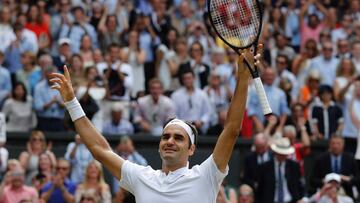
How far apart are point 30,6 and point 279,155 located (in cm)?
557

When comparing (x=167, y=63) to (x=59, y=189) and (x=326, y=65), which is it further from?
(x=59, y=189)

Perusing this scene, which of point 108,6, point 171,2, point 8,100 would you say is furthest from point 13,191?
point 171,2

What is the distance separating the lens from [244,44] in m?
8.09

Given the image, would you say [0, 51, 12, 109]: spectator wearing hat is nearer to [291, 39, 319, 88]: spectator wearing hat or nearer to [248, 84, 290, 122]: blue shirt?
[248, 84, 290, 122]: blue shirt

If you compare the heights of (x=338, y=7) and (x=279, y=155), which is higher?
(x=338, y=7)

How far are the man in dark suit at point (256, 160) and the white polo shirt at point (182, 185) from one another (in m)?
8.61

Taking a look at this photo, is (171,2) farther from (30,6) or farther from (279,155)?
(279,155)

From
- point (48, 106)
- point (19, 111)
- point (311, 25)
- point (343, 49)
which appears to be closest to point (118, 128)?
point (48, 106)

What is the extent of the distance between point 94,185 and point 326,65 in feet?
20.6

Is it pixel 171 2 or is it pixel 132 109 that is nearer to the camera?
pixel 132 109

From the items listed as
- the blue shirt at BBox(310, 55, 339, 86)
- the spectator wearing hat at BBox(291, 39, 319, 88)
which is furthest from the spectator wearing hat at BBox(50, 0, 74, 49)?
the blue shirt at BBox(310, 55, 339, 86)

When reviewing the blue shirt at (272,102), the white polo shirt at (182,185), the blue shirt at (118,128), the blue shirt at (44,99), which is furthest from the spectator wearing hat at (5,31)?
the white polo shirt at (182,185)

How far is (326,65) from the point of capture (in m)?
19.9

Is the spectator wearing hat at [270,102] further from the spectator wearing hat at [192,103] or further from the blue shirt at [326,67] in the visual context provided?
the blue shirt at [326,67]
